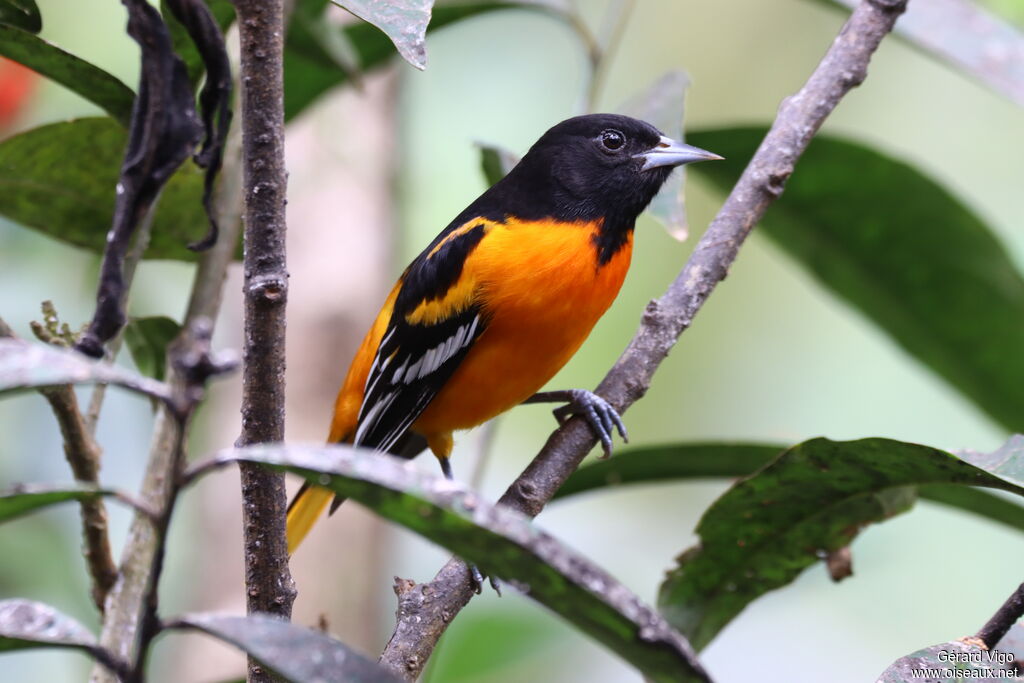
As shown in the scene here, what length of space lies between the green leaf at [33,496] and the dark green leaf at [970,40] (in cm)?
200

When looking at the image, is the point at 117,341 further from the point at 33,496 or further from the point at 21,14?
the point at 33,496

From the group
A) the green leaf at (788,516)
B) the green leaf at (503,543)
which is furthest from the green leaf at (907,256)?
the green leaf at (503,543)

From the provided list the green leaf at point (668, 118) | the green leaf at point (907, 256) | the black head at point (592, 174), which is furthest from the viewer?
the black head at point (592, 174)

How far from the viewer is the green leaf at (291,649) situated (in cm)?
93

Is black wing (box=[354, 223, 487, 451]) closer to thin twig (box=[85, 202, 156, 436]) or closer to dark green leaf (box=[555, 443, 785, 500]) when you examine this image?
dark green leaf (box=[555, 443, 785, 500])

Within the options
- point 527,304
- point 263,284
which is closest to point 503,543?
point 263,284

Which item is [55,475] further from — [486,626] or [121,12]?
[121,12]

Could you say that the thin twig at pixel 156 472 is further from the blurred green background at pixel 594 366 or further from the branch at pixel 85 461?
the blurred green background at pixel 594 366

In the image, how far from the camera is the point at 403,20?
1.31m

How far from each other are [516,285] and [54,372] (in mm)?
1710

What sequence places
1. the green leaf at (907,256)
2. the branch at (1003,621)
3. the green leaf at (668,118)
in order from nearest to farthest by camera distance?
1. the branch at (1003,621)
2. the green leaf at (668,118)
3. the green leaf at (907,256)

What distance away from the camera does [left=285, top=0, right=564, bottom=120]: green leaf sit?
8.10 feet

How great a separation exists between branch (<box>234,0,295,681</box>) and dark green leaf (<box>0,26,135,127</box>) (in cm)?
70

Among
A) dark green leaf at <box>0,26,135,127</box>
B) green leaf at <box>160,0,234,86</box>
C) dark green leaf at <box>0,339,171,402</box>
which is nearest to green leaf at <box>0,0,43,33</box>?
dark green leaf at <box>0,26,135,127</box>
